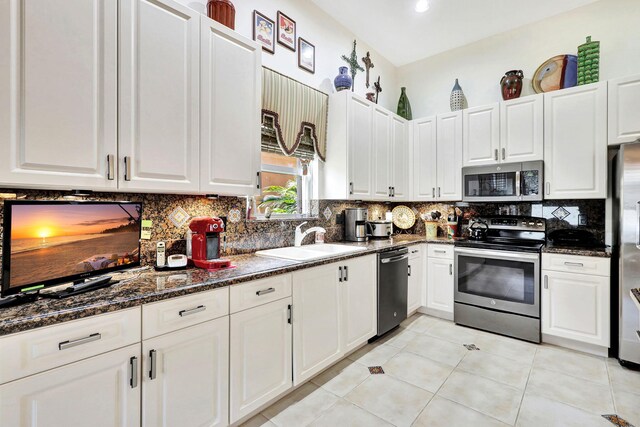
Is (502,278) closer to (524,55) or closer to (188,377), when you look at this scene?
(524,55)

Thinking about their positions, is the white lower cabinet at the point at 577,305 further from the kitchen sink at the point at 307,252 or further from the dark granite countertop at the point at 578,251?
the kitchen sink at the point at 307,252

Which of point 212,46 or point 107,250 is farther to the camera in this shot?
point 212,46

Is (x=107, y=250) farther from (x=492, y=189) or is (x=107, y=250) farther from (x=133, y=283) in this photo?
(x=492, y=189)

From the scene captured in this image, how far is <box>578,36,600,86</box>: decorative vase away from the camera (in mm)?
2803

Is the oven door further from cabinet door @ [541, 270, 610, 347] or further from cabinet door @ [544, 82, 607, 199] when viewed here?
cabinet door @ [544, 82, 607, 199]

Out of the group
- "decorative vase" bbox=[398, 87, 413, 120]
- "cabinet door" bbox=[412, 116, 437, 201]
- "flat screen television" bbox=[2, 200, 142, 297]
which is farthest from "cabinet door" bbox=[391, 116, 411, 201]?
"flat screen television" bbox=[2, 200, 142, 297]

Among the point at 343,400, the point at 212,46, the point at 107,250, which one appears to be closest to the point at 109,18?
the point at 212,46

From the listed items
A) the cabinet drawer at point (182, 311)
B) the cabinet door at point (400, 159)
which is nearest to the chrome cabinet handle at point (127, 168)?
the cabinet drawer at point (182, 311)

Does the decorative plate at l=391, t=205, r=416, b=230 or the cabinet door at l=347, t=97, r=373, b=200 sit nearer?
the cabinet door at l=347, t=97, r=373, b=200

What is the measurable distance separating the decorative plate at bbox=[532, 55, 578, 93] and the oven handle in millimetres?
1745

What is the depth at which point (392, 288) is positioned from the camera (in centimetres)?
289

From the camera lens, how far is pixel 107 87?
1.38m

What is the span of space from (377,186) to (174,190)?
2.22 metres

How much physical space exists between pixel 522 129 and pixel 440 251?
150cm
